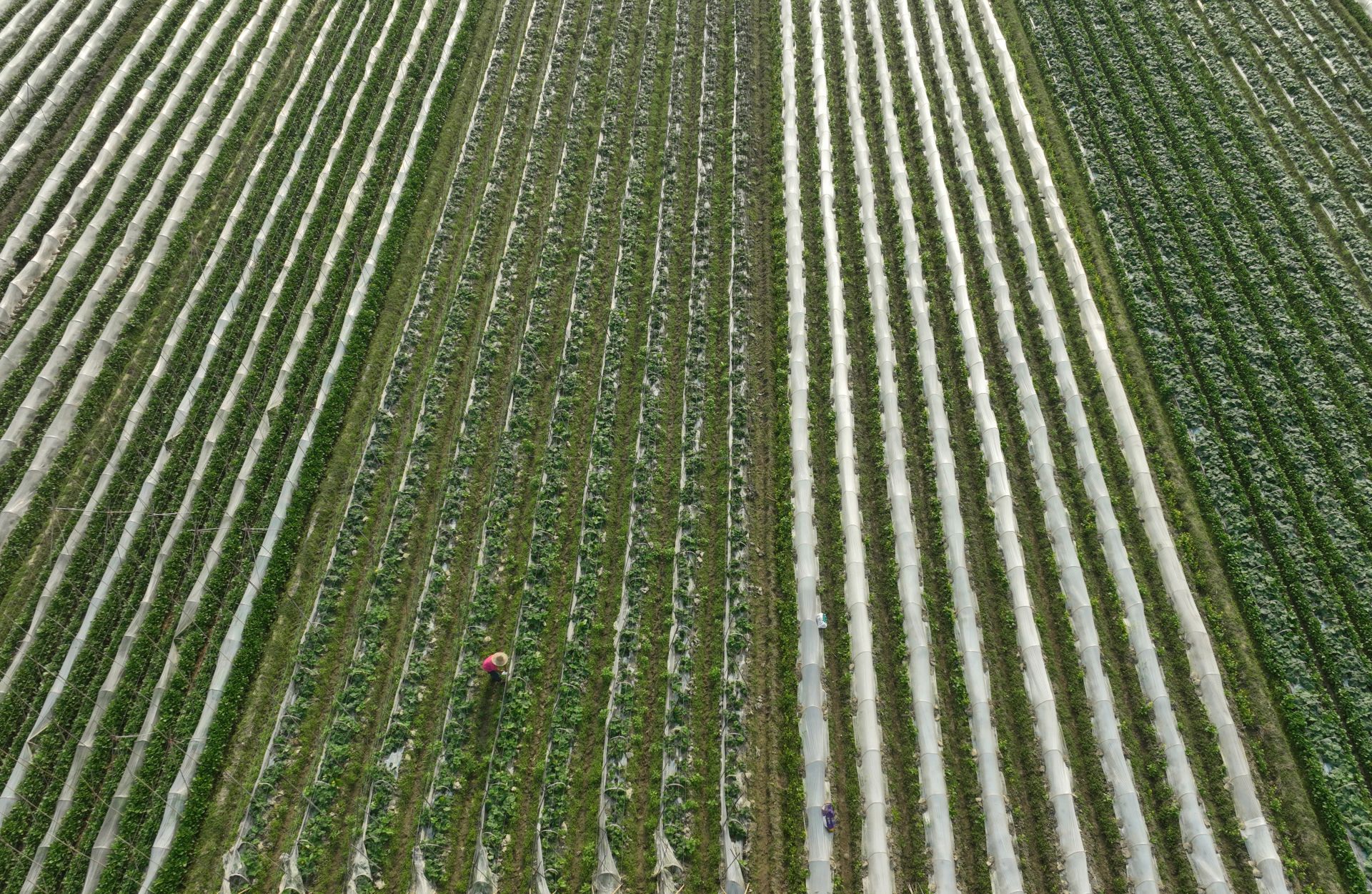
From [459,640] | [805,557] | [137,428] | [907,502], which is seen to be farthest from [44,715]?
[907,502]

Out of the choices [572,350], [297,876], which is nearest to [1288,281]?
[572,350]

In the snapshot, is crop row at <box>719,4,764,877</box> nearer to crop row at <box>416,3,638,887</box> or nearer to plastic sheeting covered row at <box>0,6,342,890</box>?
crop row at <box>416,3,638,887</box>

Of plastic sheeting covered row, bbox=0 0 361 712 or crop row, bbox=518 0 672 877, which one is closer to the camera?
crop row, bbox=518 0 672 877

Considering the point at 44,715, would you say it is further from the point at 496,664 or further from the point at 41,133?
the point at 41,133

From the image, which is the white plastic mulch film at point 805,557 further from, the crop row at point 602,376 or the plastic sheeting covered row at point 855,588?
the crop row at point 602,376

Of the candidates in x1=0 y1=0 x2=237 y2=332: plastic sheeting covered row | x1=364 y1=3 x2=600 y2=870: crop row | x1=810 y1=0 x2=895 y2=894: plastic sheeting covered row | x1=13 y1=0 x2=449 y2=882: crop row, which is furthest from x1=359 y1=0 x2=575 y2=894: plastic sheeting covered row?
x1=0 y1=0 x2=237 y2=332: plastic sheeting covered row

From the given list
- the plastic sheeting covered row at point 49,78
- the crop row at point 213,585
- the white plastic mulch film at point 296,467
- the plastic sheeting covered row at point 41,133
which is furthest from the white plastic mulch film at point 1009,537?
the plastic sheeting covered row at point 49,78
